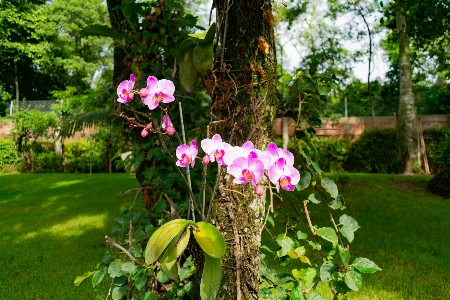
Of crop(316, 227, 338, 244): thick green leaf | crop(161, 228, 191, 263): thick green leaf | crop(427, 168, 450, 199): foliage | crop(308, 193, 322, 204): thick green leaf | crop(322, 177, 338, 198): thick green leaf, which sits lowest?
crop(427, 168, 450, 199): foliage

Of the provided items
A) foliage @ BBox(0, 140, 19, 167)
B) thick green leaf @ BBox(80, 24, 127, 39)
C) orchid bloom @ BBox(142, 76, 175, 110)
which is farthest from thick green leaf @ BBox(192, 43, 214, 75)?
foliage @ BBox(0, 140, 19, 167)

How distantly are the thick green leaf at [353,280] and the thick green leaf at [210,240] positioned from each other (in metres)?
0.46

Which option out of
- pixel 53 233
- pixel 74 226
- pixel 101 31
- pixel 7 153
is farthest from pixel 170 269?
pixel 7 153

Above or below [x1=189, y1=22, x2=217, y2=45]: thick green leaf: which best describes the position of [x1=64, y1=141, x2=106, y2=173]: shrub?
below

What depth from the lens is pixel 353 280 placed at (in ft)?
4.53

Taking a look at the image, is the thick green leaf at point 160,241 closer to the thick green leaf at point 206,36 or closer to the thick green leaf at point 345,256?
the thick green leaf at point 345,256

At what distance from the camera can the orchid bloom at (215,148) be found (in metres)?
1.27

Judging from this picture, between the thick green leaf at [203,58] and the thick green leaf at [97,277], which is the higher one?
the thick green leaf at [203,58]

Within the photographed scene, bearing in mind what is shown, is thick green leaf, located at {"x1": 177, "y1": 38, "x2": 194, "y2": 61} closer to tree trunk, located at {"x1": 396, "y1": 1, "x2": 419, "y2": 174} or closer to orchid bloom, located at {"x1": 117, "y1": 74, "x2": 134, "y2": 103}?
orchid bloom, located at {"x1": 117, "y1": 74, "x2": 134, "y2": 103}

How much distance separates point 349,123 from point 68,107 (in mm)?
9717

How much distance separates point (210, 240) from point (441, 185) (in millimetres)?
6067

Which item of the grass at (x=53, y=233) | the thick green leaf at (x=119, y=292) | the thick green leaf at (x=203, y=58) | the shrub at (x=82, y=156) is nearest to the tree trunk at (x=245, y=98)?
the thick green leaf at (x=203, y=58)

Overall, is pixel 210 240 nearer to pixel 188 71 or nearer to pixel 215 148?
pixel 215 148

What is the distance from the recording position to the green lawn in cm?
296
